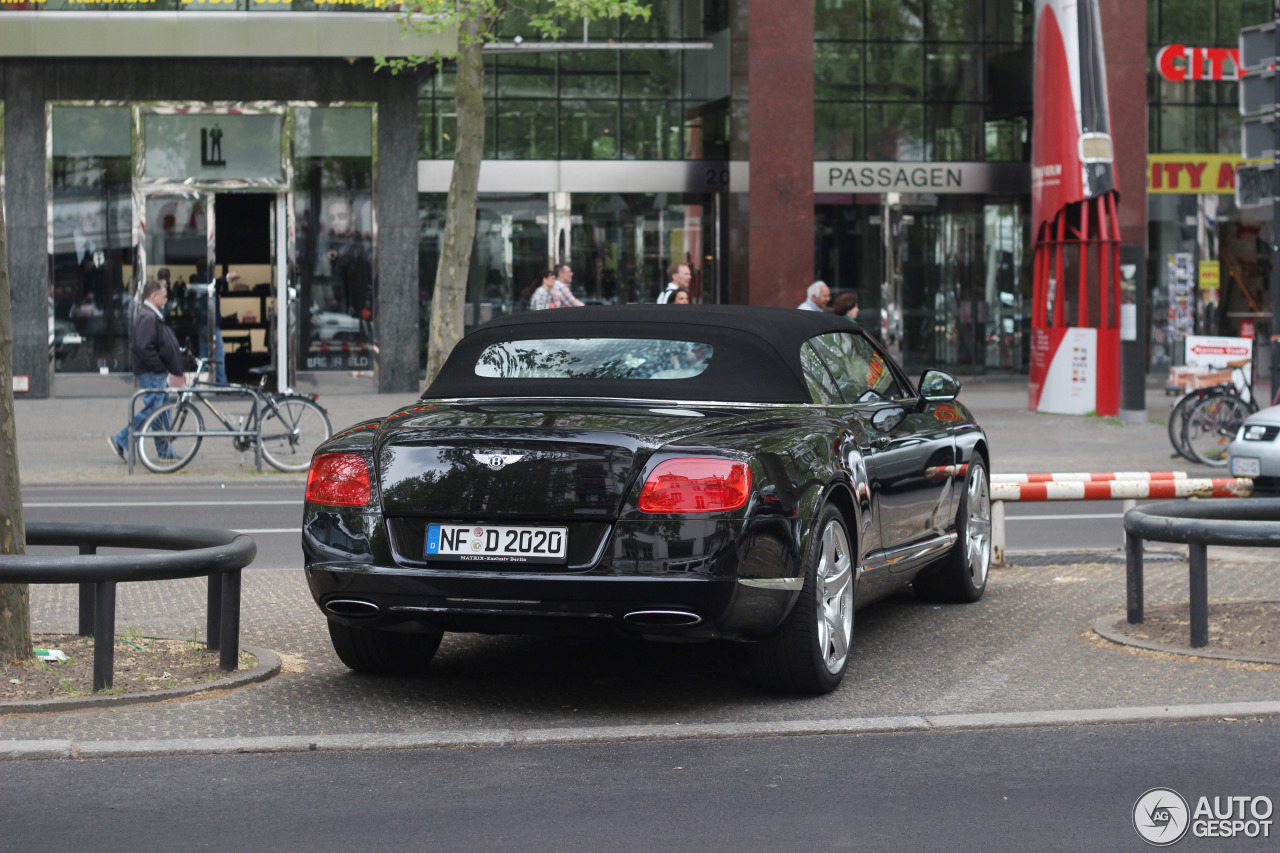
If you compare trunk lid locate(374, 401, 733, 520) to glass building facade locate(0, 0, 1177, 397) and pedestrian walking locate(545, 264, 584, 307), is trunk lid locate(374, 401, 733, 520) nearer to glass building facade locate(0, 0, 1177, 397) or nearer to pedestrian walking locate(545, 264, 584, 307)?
pedestrian walking locate(545, 264, 584, 307)

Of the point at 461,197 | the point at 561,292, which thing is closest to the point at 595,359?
the point at 461,197

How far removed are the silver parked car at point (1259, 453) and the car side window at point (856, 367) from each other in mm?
5832

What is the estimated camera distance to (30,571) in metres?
5.85

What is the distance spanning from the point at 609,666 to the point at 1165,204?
24.2 metres

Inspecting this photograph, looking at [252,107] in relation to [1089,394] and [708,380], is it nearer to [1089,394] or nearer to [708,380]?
[1089,394]

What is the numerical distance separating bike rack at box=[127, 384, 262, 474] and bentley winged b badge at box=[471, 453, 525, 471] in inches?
405

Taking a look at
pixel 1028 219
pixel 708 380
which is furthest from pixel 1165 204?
pixel 708 380

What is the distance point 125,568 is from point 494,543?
4.35ft

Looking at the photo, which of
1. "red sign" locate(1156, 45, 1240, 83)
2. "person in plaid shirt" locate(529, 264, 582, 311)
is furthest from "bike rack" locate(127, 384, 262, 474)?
"red sign" locate(1156, 45, 1240, 83)

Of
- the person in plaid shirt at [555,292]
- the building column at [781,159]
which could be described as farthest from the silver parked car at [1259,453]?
the building column at [781,159]

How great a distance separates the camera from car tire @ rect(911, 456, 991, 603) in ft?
26.8

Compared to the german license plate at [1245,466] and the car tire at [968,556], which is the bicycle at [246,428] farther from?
the car tire at [968,556]

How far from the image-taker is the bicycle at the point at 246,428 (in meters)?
15.9

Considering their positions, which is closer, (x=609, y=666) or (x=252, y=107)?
(x=609, y=666)
